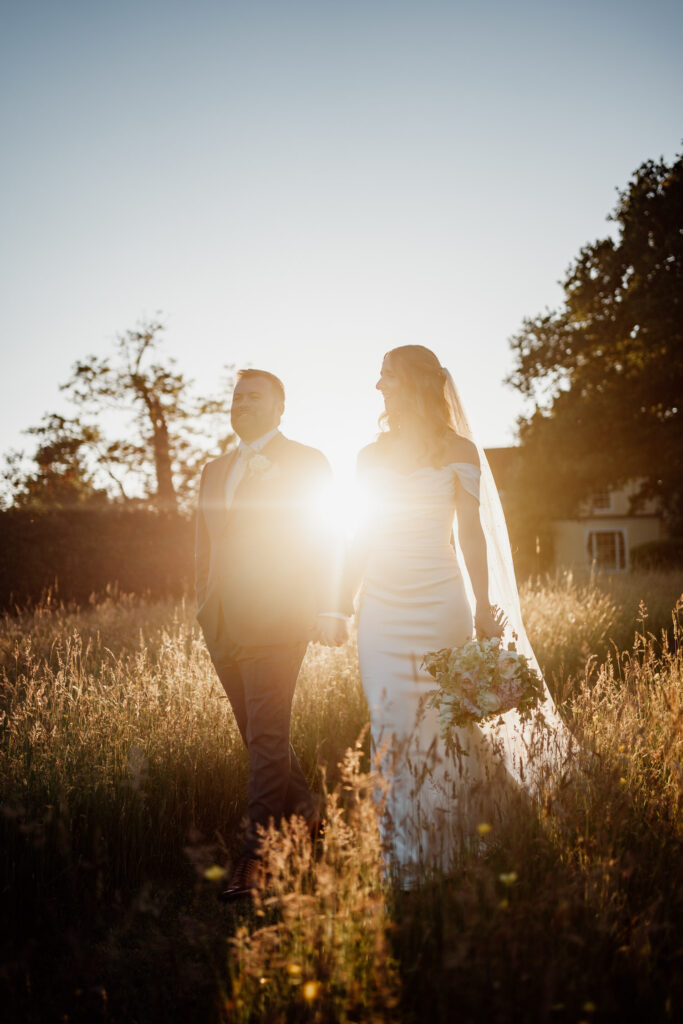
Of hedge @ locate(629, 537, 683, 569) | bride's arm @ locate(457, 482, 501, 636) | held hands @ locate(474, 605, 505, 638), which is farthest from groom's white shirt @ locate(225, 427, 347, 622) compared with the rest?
hedge @ locate(629, 537, 683, 569)

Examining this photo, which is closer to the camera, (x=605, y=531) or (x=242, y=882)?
(x=242, y=882)

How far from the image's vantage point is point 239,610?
3.71m

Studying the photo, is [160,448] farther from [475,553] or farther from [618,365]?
[475,553]

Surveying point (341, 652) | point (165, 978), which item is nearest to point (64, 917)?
point (165, 978)

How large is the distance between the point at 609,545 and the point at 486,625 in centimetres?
3373

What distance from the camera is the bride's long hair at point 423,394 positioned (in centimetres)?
366

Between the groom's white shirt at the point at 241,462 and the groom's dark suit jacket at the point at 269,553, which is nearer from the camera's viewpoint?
the groom's dark suit jacket at the point at 269,553

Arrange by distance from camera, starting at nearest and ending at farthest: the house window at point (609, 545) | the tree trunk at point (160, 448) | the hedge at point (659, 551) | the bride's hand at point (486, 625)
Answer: the bride's hand at point (486, 625) < the tree trunk at point (160, 448) < the hedge at point (659, 551) < the house window at point (609, 545)

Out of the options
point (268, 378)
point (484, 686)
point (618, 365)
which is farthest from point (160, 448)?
point (484, 686)

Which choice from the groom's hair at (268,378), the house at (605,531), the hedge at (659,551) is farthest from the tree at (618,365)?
the groom's hair at (268,378)

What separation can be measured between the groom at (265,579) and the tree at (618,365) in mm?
17915

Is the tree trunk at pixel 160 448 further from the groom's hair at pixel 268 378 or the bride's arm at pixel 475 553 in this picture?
the bride's arm at pixel 475 553

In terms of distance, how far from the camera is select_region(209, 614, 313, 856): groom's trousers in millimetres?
3502

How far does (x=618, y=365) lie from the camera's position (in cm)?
2278
